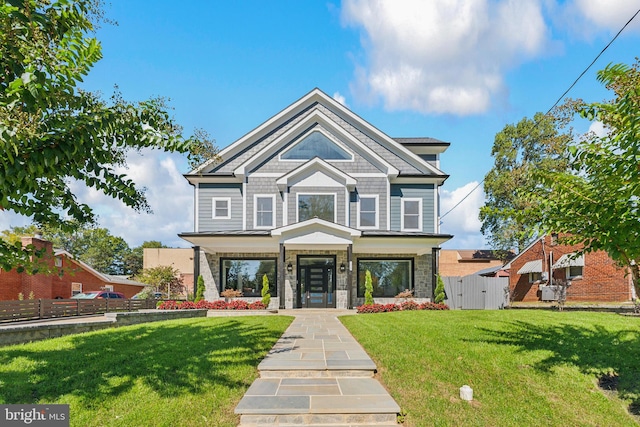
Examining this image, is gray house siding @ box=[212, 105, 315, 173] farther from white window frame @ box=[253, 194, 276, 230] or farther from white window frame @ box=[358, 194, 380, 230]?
white window frame @ box=[358, 194, 380, 230]

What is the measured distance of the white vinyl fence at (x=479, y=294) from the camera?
21.9 m

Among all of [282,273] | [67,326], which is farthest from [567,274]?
[67,326]

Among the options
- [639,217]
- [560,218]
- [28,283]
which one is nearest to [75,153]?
[560,218]

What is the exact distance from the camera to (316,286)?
2034 cm

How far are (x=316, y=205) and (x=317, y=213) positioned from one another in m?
0.39

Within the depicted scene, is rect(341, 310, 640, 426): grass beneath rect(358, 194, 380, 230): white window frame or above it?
beneath

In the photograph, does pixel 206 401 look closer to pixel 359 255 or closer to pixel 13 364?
pixel 13 364

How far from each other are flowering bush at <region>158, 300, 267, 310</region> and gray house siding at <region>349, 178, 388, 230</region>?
6.17 m

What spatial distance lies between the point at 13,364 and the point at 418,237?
51.5 feet

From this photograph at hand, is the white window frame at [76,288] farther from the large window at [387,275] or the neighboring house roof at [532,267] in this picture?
the neighboring house roof at [532,267]

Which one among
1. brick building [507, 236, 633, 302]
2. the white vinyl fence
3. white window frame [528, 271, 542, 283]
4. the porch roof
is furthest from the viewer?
white window frame [528, 271, 542, 283]

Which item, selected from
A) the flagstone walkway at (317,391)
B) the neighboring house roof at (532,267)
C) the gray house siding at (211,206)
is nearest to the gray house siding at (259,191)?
the gray house siding at (211,206)

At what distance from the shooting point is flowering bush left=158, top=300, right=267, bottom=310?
59.8 ft

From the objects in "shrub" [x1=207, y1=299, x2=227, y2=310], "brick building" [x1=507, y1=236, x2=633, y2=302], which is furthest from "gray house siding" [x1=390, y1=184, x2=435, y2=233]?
"shrub" [x1=207, y1=299, x2=227, y2=310]
